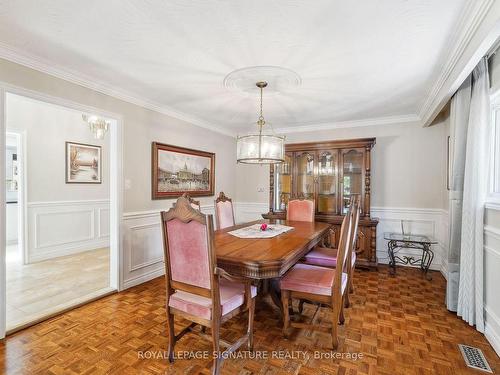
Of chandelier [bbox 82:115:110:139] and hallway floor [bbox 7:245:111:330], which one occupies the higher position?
chandelier [bbox 82:115:110:139]

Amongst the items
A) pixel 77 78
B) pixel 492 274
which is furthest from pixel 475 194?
pixel 77 78

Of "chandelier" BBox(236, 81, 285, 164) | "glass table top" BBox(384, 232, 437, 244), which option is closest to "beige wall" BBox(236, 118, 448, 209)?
"glass table top" BBox(384, 232, 437, 244)

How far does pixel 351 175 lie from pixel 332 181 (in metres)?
0.30

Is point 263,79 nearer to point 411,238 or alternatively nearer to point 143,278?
point 143,278

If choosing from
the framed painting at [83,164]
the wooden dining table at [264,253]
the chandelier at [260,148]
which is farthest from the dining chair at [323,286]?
the framed painting at [83,164]

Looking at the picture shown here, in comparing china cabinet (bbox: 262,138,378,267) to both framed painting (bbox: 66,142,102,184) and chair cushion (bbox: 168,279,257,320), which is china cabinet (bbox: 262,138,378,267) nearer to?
chair cushion (bbox: 168,279,257,320)

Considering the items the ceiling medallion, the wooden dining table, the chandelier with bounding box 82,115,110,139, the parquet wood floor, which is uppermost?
the ceiling medallion

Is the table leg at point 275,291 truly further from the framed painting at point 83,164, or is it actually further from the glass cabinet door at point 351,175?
the framed painting at point 83,164

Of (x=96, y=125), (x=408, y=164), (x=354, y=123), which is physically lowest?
(x=408, y=164)

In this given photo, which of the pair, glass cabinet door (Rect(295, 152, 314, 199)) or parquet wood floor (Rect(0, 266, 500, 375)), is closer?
parquet wood floor (Rect(0, 266, 500, 375))

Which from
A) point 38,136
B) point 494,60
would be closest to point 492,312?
point 494,60

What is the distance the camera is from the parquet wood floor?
176 centimetres

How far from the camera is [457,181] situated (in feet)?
8.04

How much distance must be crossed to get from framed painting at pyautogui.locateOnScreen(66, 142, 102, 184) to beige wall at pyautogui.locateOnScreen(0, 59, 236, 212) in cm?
208
